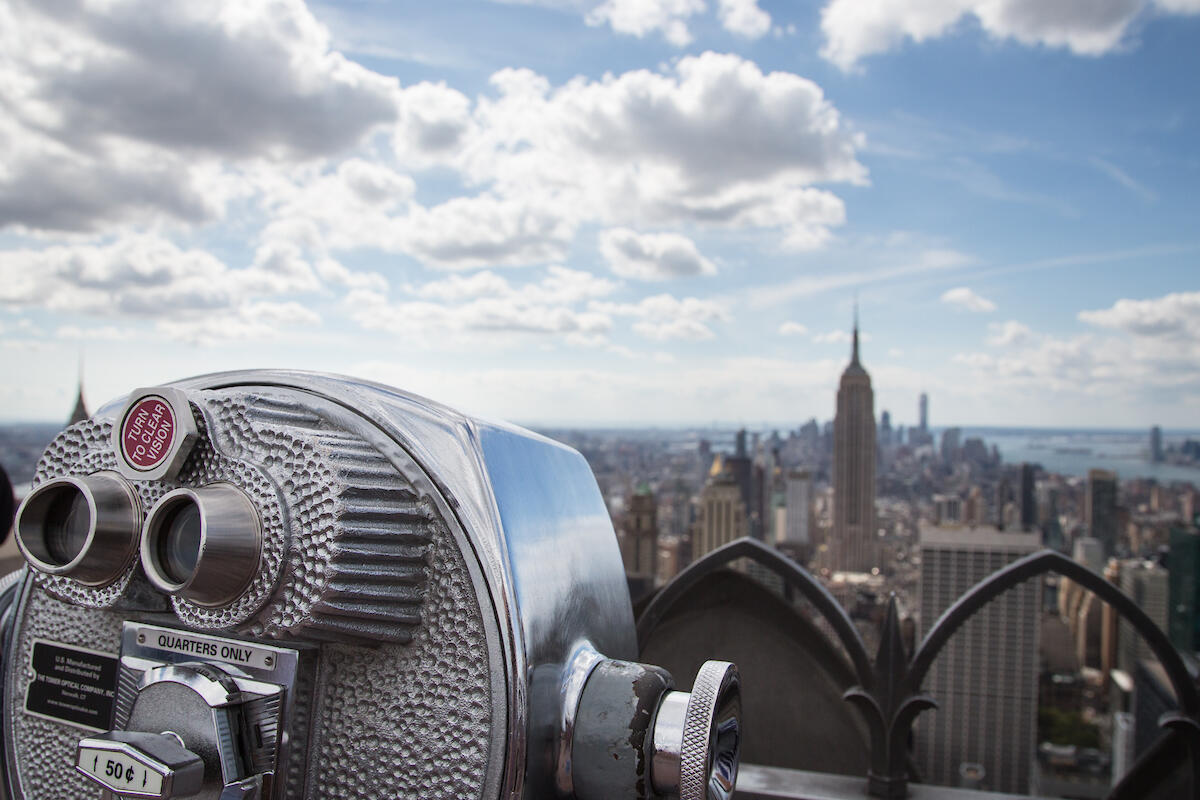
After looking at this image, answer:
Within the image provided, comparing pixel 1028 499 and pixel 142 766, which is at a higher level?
pixel 142 766

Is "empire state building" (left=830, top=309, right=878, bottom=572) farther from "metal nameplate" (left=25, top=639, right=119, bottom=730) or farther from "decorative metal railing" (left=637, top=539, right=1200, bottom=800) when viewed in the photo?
"metal nameplate" (left=25, top=639, right=119, bottom=730)

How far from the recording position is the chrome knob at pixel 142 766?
98 cm

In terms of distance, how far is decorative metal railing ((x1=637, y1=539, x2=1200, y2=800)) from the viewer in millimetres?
2045

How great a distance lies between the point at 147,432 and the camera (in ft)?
3.66

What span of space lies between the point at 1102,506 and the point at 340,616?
105ft

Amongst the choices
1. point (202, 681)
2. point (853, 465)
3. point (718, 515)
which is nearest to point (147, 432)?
point (202, 681)

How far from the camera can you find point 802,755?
2.49 meters

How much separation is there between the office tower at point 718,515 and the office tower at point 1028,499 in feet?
29.1

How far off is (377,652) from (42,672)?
626 millimetres

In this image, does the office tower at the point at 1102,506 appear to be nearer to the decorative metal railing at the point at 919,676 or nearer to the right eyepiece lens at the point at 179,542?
the decorative metal railing at the point at 919,676

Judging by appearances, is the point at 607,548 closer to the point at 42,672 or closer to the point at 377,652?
the point at 377,652

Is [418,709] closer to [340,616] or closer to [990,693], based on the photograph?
[340,616]

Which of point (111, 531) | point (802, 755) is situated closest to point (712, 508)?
point (802, 755)

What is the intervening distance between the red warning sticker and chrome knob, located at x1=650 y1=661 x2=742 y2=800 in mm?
711
